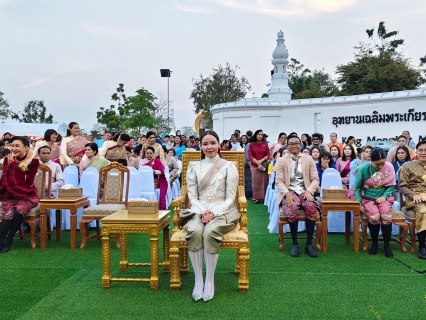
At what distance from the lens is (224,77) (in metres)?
26.0

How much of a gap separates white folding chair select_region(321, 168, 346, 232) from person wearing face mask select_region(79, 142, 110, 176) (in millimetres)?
3478

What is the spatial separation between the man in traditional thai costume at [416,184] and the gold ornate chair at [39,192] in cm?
473

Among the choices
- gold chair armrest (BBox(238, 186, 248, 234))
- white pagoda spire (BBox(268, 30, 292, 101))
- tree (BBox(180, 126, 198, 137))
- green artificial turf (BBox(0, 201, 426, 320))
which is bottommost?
green artificial turf (BBox(0, 201, 426, 320))

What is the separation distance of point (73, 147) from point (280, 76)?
1249 cm

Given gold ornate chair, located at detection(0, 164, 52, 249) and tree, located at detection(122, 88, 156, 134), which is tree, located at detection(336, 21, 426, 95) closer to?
tree, located at detection(122, 88, 156, 134)

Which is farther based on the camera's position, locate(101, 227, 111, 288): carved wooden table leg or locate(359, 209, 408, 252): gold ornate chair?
locate(359, 209, 408, 252): gold ornate chair

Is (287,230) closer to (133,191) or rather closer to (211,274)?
(133,191)

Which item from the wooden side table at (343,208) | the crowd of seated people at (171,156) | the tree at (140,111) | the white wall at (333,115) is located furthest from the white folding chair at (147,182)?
the tree at (140,111)

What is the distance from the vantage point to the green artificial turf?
3516 millimetres

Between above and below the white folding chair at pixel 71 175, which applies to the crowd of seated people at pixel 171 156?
above

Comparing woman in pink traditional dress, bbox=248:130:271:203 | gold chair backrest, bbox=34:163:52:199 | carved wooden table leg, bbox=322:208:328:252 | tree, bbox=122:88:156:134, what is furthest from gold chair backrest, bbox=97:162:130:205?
tree, bbox=122:88:156:134

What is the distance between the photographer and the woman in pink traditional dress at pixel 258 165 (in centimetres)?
965

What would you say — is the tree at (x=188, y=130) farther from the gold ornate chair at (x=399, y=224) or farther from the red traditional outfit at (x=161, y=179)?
the gold ornate chair at (x=399, y=224)

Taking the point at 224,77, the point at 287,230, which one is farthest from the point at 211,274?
the point at 224,77
